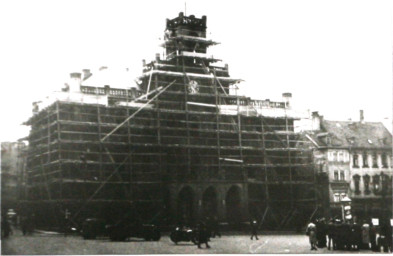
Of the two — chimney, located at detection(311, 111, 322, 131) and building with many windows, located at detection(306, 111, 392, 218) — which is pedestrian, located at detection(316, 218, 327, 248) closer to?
building with many windows, located at detection(306, 111, 392, 218)

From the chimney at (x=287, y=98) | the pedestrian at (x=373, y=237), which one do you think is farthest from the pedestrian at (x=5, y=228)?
the chimney at (x=287, y=98)

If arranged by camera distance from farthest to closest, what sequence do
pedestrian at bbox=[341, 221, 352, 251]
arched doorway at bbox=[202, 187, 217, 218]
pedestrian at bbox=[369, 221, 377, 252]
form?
arched doorway at bbox=[202, 187, 217, 218] → pedestrian at bbox=[341, 221, 352, 251] → pedestrian at bbox=[369, 221, 377, 252]

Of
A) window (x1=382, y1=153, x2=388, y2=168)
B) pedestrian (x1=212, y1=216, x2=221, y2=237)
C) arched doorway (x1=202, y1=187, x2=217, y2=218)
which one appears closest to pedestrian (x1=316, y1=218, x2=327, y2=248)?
window (x1=382, y1=153, x2=388, y2=168)

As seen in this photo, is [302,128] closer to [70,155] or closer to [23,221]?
[70,155]

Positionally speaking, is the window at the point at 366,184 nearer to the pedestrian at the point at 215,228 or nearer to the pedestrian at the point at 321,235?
the pedestrian at the point at 321,235

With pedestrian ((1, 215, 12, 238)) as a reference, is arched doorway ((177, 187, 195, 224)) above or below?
above

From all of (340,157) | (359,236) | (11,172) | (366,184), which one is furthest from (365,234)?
(11,172)

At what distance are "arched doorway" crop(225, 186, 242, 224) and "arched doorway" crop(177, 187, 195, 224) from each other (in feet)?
4.79

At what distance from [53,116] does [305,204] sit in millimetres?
9578

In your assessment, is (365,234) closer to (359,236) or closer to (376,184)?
(359,236)

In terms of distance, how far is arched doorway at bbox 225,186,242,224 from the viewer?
20.9m

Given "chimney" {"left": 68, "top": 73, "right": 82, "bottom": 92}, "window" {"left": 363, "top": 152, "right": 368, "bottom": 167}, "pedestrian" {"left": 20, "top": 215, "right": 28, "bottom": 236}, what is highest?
"chimney" {"left": 68, "top": 73, "right": 82, "bottom": 92}

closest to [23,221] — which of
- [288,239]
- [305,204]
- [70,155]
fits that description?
[70,155]

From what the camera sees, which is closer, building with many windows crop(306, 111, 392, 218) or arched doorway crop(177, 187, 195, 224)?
building with many windows crop(306, 111, 392, 218)
